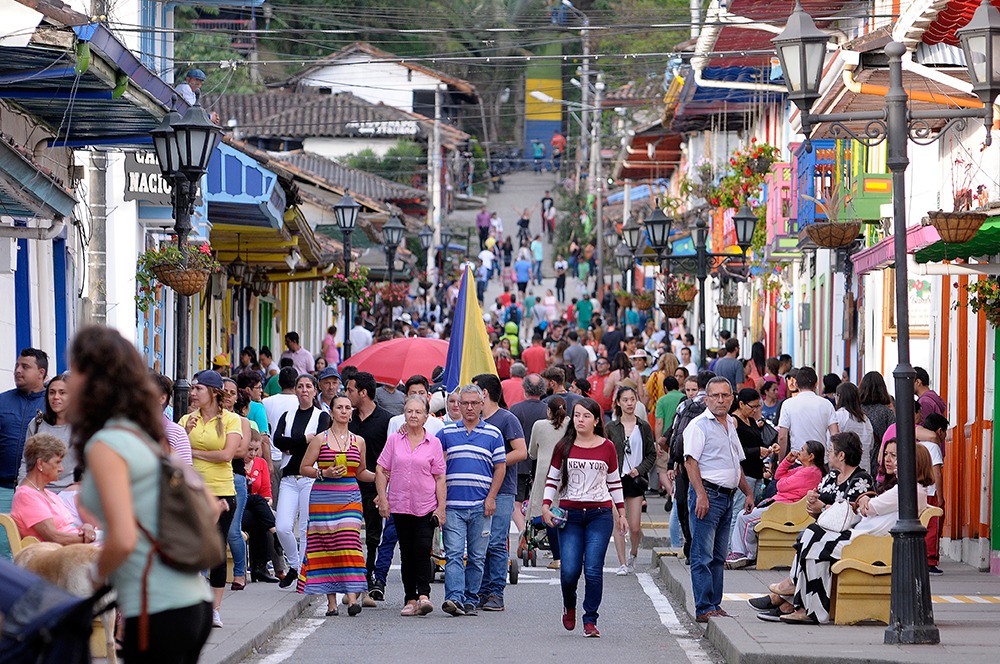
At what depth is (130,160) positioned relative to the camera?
75.0ft

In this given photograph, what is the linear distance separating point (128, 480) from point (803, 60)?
309 inches

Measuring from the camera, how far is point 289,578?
52.4 feet

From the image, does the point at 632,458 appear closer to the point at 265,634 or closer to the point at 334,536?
the point at 334,536

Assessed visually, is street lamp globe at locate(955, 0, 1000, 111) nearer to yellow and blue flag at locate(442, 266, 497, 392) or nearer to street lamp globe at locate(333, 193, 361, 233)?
yellow and blue flag at locate(442, 266, 497, 392)

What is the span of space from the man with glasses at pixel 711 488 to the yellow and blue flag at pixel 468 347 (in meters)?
5.14

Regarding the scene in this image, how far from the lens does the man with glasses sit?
13.6m

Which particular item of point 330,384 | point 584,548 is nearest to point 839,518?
point 584,548

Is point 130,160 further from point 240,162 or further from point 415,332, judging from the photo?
point 415,332

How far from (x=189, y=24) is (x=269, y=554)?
41257 millimetres

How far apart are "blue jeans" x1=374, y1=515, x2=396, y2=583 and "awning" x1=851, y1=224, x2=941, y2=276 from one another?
4617 mm

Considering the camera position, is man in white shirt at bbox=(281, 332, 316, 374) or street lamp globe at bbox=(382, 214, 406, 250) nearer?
man in white shirt at bbox=(281, 332, 316, 374)

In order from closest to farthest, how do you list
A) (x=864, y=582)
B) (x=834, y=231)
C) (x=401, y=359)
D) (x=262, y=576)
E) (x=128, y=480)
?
(x=128, y=480)
(x=864, y=582)
(x=262, y=576)
(x=834, y=231)
(x=401, y=359)

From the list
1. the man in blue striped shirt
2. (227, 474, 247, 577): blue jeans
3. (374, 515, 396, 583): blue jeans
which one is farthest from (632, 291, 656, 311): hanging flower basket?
the man in blue striped shirt

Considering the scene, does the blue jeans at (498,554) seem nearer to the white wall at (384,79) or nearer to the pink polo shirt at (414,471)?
the pink polo shirt at (414,471)
